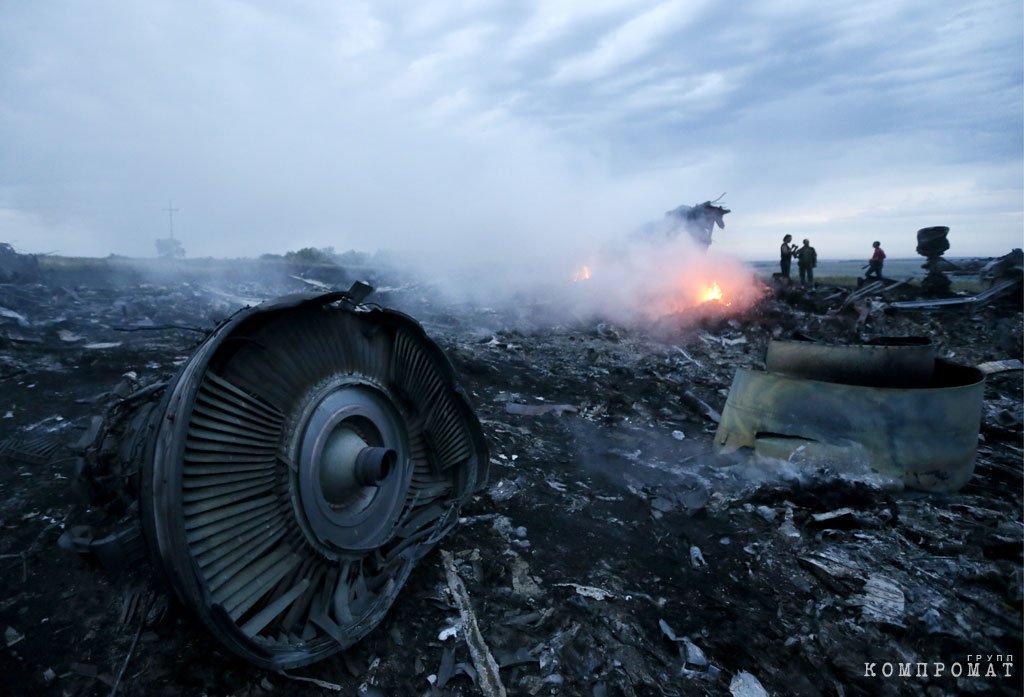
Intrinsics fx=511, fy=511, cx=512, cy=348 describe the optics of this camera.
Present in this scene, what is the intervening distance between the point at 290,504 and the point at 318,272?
68.3ft

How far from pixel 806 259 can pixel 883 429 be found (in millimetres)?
13785

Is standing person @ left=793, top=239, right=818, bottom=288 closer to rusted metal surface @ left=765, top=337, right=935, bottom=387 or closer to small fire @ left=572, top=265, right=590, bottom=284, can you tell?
small fire @ left=572, top=265, right=590, bottom=284

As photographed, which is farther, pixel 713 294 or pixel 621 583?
pixel 713 294

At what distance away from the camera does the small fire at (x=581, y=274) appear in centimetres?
1823

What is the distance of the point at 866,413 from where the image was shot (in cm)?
454

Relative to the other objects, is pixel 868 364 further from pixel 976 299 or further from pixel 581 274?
pixel 581 274

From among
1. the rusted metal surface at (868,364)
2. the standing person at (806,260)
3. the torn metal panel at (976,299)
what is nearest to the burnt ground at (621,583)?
the rusted metal surface at (868,364)

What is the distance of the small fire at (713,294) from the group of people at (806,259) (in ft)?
10.5

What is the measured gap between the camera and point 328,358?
113 inches

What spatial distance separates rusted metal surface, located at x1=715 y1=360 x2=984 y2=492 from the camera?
14.7ft

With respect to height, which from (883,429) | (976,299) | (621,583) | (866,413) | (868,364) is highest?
(976,299)

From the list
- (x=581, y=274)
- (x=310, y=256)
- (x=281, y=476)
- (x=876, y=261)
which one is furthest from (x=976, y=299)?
(x=310, y=256)

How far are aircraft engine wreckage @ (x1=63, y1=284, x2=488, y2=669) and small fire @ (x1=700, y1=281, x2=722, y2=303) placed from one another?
12678 mm

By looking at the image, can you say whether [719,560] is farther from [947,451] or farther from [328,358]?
[328,358]
